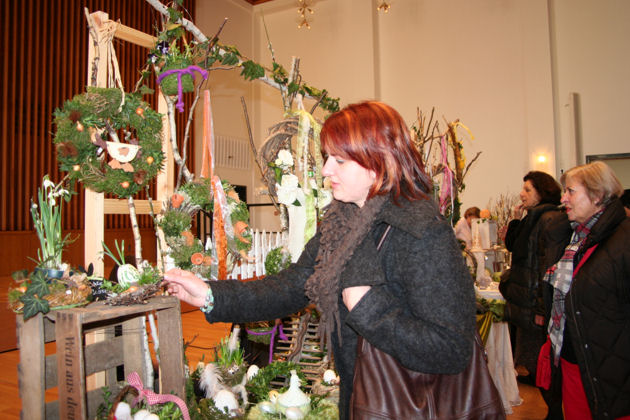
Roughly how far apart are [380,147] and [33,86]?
8537 mm

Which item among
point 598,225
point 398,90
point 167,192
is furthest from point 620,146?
point 167,192

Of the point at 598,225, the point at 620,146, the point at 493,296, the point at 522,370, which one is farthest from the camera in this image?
the point at 620,146

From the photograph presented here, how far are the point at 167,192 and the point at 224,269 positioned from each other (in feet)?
1.79

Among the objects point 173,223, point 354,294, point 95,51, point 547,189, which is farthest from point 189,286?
point 547,189

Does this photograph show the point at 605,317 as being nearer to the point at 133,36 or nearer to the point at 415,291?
the point at 415,291

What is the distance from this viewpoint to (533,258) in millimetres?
2744

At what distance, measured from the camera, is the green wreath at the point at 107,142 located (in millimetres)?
1744

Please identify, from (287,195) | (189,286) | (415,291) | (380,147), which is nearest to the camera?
(415,291)

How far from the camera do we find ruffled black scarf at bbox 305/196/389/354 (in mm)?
1098

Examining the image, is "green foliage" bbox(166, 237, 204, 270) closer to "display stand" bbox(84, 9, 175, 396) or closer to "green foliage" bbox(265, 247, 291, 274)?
"display stand" bbox(84, 9, 175, 396)

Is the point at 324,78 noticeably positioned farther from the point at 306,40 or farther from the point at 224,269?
the point at 224,269

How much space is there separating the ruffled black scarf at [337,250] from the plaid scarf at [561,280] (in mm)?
1582

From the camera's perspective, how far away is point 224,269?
1913 millimetres

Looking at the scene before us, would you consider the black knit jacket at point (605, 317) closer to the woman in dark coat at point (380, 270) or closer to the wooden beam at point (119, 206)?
the woman in dark coat at point (380, 270)
